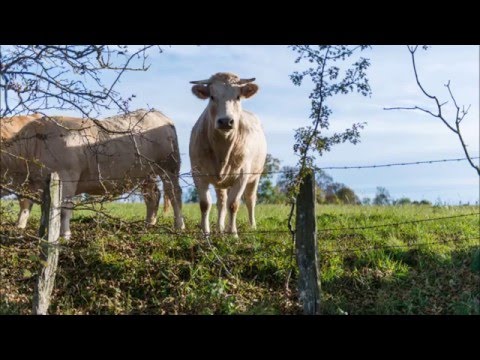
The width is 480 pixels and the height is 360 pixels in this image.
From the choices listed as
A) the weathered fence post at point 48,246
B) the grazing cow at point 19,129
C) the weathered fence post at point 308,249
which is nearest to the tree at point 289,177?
the weathered fence post at point 308,249

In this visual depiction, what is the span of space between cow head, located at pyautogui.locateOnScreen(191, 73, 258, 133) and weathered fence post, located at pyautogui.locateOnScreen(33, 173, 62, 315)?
10.2ft

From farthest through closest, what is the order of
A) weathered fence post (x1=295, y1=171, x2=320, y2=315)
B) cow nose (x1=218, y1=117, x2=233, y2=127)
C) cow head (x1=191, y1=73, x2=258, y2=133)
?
cow head (x1=191, y1=73, x2=258, y2=133)
cow nose (x1=218, y1=117, x2=233, y2=127)
weathered fence post (x1=295, y1=171, x2=320, y2=315)

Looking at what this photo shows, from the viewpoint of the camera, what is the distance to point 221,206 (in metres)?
10.5

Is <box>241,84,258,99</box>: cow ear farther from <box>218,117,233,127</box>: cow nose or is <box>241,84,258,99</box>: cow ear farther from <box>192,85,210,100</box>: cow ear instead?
<box>218,117,233,127</box>: cow nose

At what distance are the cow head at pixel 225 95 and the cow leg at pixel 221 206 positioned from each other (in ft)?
4.10

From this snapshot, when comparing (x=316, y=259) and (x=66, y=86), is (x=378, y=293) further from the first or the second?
(x=66, y=86)

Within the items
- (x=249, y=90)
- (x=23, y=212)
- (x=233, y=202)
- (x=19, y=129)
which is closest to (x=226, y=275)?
(x=233, y=202)

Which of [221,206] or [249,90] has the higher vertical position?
[249,90]

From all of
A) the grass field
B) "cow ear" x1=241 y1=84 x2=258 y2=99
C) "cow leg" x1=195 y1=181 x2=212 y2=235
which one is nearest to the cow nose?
"cow ear" x1=241 y1=84 x2=258 y2=99

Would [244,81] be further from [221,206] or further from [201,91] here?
[221,206]

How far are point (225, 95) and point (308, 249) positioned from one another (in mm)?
4024

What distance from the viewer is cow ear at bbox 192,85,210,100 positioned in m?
10.2
